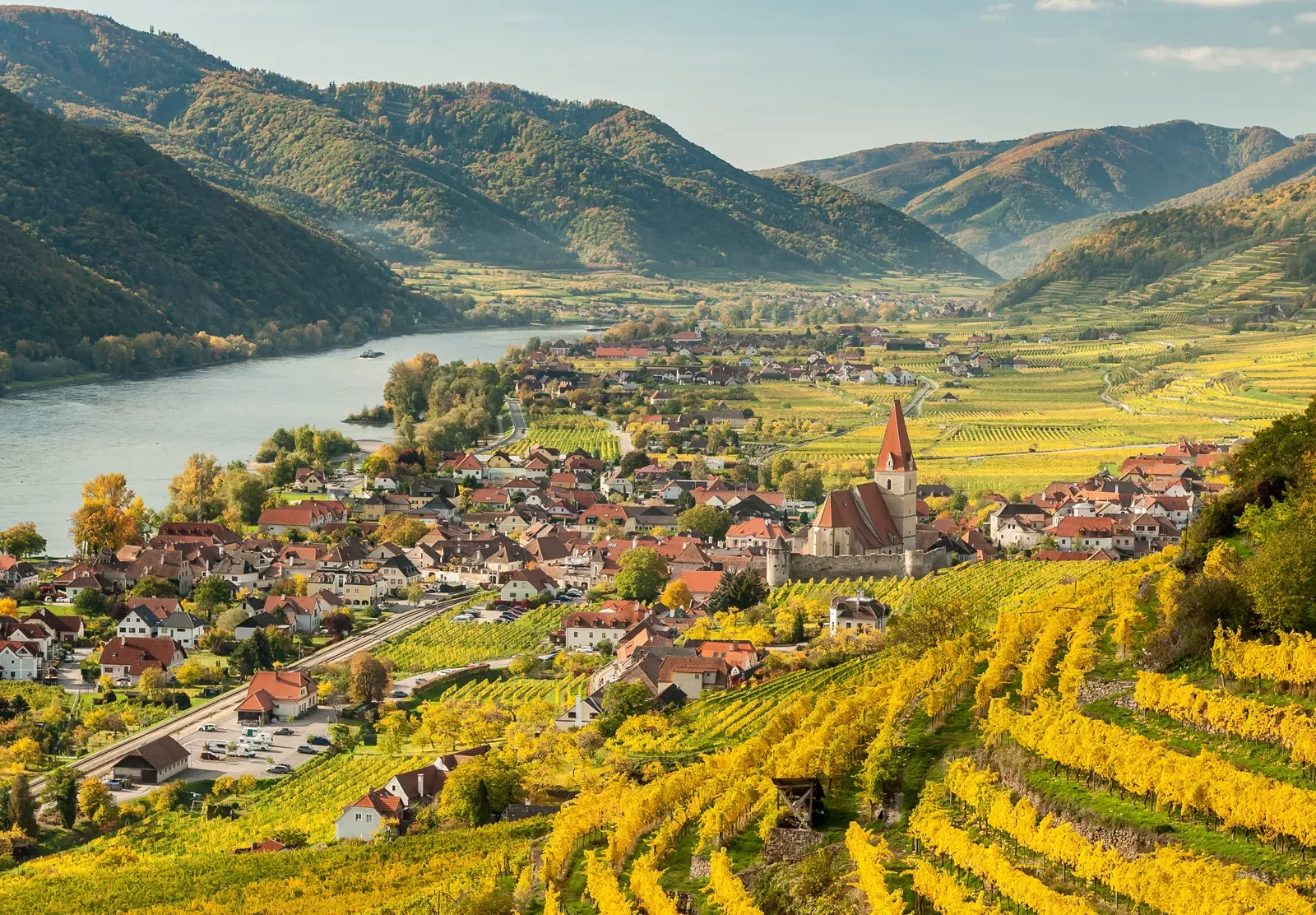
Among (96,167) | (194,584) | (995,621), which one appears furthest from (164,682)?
(96,167)

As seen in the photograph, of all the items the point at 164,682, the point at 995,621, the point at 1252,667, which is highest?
the point at 1252,667

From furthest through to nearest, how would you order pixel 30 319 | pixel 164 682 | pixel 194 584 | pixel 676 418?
pixel 30 319 → pixel 676 418 → pixel 194 584 → pixel 164 682

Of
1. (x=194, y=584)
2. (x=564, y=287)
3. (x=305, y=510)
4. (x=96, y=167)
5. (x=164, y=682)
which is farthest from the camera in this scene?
(x=564, y=287)

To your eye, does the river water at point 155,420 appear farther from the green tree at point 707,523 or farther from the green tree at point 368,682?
the green tree at point 368,682

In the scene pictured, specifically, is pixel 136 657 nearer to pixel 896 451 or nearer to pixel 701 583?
pixel 701 583

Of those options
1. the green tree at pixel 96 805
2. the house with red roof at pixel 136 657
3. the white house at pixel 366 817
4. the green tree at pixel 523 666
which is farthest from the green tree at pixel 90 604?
the white house at pixel 366 817

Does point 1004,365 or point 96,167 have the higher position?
point 96,167

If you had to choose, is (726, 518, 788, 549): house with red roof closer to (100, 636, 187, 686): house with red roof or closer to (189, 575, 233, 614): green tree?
(189, 575, 233, 614): green tree

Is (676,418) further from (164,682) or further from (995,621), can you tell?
(995,621)

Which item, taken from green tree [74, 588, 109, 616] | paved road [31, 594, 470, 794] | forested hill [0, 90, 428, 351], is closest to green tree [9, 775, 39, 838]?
paved road [31, 594, 470, 794]
